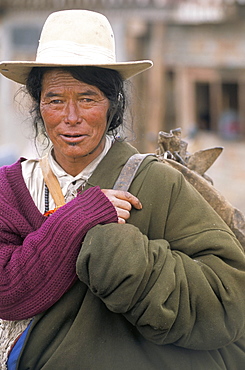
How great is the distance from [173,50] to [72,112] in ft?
36.9

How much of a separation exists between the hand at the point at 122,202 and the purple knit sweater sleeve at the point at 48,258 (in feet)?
0.12

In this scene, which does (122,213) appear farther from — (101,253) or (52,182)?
(52,182)

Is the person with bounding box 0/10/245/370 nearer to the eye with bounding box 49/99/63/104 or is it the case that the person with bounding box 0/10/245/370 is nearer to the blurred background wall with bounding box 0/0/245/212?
the eye with bounding box 49/99/63/104

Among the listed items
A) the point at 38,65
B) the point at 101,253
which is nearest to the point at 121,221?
the point at 101,253

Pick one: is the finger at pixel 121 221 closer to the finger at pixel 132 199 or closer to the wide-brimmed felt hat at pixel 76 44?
the finger at pixel 132 199

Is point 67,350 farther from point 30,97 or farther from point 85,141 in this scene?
point 30,97

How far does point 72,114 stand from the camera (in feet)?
6.70

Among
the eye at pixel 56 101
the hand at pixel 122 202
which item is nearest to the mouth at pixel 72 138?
the eye at pixel 56 101

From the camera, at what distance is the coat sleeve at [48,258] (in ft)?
6.17

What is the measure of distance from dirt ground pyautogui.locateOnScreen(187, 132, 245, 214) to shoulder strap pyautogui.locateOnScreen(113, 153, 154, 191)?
940cm

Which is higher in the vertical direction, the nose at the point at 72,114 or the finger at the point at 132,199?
the nose at the point at 72,114

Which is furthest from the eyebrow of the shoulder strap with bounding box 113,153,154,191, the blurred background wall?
the blurred background wall

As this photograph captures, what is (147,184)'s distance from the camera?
6.80 ft

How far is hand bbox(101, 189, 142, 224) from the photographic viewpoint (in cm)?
196
